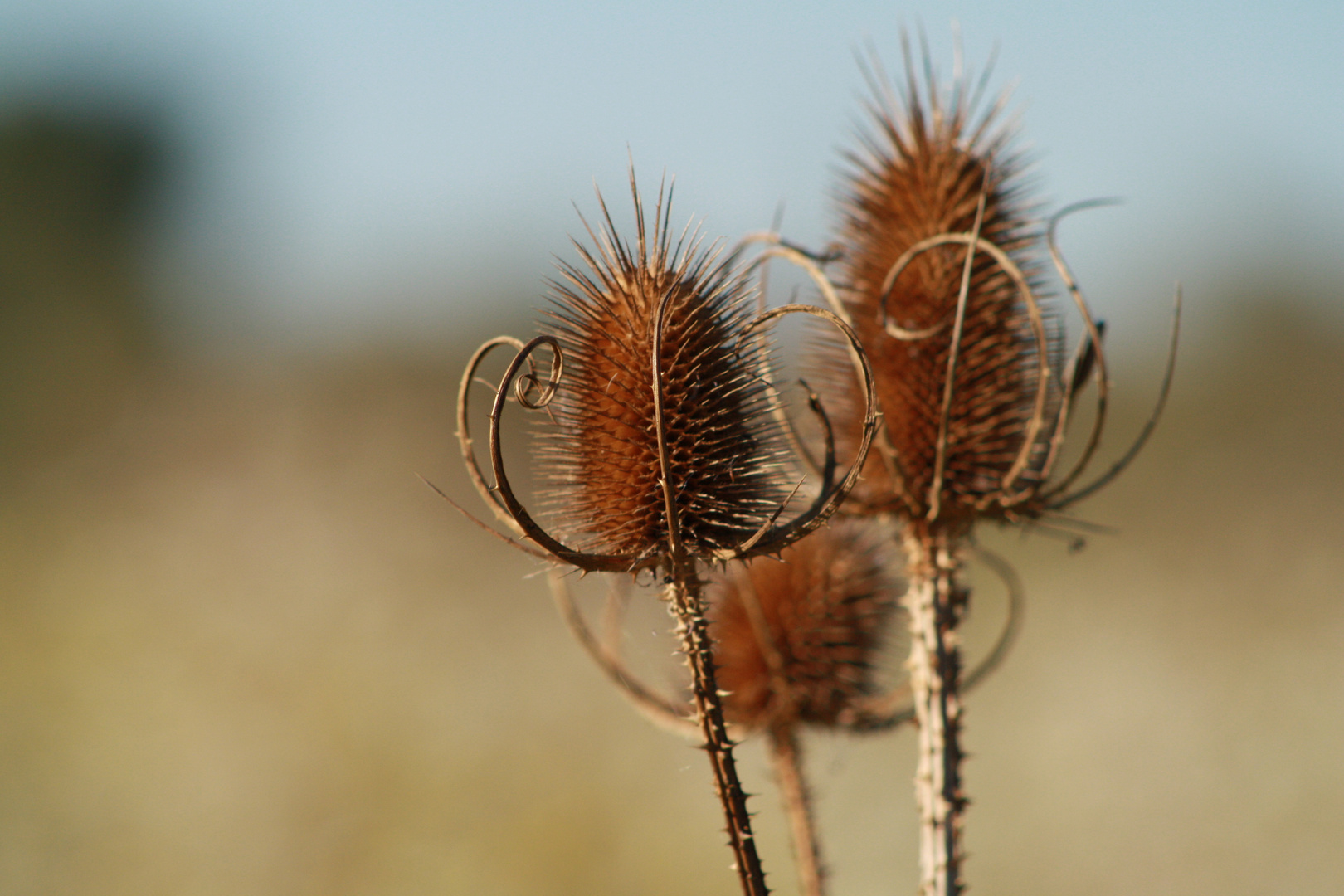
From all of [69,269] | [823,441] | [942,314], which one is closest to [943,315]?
[942,314]

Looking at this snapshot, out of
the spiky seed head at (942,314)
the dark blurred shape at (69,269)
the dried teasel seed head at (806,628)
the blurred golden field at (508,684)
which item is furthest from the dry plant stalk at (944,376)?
the dark blurred shape at (69,269)

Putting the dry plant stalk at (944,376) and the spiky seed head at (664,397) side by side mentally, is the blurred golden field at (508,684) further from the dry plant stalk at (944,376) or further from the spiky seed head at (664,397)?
the spiky seed head at (664,397)

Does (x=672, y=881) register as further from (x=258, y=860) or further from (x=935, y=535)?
(x=935, y=535)

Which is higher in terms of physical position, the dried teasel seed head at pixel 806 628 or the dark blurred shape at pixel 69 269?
the dark blurred shape at pixel 69 269

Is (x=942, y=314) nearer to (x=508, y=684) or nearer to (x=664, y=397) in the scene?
(x=664, y=397)

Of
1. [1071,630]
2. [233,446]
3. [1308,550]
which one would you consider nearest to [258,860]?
[233,446]

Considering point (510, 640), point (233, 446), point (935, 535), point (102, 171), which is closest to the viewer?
point (935, 535)
